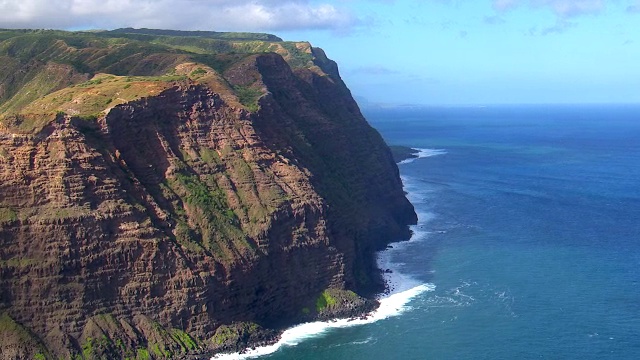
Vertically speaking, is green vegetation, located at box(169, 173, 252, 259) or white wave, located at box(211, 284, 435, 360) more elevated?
green vegetation, located at box(169, 173, 252, 259)

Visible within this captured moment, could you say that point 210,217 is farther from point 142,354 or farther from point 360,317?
point 360,317

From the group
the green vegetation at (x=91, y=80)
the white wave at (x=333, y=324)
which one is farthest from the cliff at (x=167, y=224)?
the white wave at (x=333, y=324)

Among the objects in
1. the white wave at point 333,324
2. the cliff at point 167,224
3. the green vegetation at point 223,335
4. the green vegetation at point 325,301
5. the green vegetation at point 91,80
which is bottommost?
the white wave at point 333,324

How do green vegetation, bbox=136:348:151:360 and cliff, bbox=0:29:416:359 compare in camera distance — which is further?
green vegetation, bbox=136:348:151:360

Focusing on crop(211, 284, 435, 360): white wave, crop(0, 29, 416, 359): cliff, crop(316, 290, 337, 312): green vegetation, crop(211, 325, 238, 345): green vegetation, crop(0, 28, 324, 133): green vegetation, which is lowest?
crop(211, 284, 435, 360): white wave

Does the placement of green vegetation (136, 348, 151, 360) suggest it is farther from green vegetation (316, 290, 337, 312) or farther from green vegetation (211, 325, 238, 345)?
green vegetation (316, 290, 337, 312)

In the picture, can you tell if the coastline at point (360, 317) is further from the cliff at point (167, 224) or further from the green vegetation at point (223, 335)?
the green vegetation at point (223, 335)

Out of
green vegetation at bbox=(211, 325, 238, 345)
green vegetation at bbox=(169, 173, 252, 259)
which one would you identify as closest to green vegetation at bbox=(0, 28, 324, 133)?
green vegetation at bbox=(169, 173, 252, 259)

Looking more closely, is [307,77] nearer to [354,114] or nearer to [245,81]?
[354,114]
